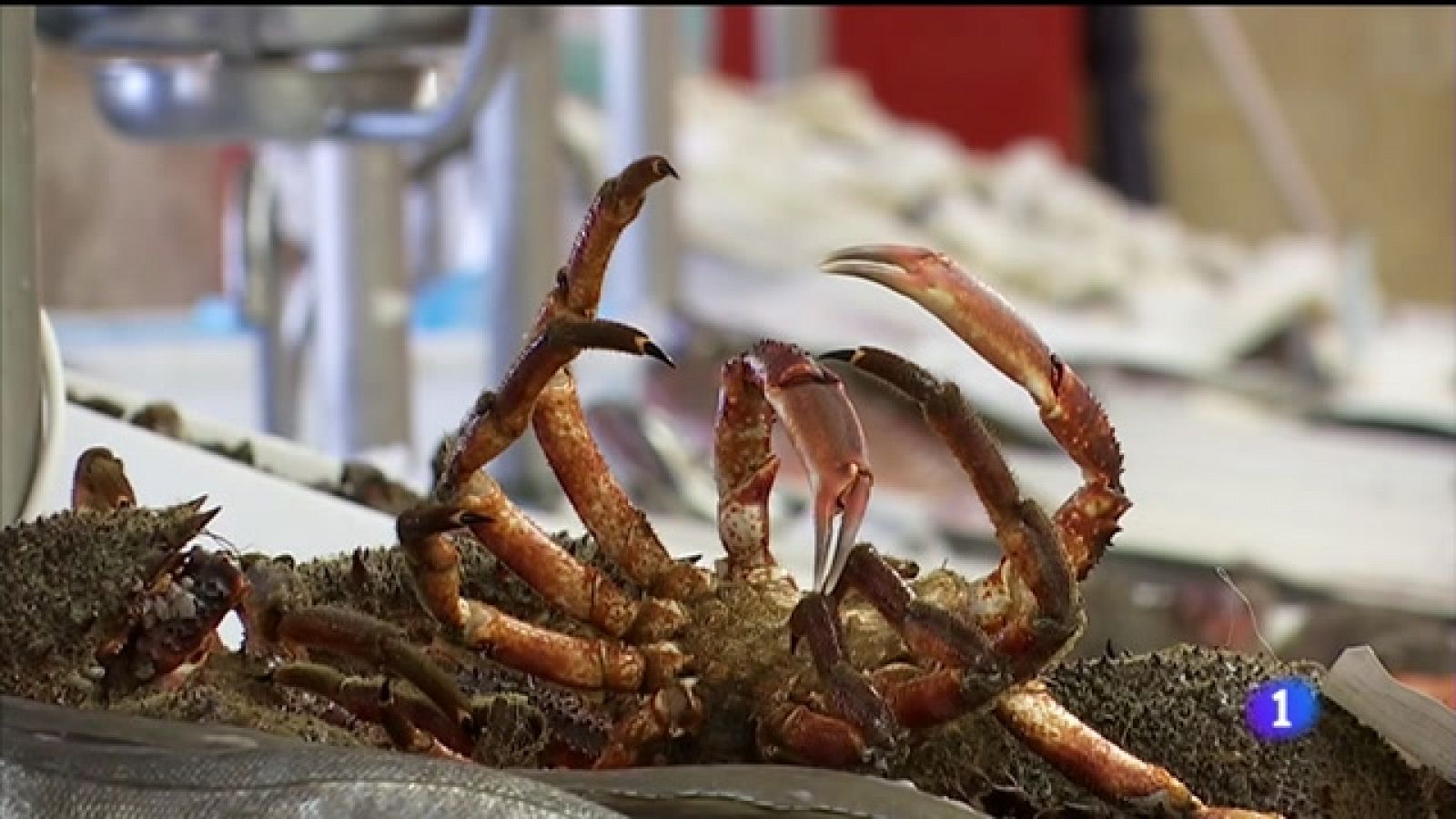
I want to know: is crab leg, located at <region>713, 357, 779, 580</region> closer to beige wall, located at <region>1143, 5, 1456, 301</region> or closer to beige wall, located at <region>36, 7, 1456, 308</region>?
beige wall, located at <region>36, 7, 1456, 308</region>

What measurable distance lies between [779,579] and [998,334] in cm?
7

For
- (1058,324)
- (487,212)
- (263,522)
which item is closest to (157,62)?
(487,212)

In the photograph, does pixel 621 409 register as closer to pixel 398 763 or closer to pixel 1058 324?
pixel 1058 324

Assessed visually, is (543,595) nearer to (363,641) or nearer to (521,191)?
(363,641)

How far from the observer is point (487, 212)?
1548 millimetres

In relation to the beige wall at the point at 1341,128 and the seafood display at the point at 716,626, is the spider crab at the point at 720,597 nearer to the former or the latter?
the seafood display at the point at 716,626

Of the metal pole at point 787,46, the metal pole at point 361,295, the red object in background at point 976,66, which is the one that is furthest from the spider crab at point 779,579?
the red object in background at point 976,66

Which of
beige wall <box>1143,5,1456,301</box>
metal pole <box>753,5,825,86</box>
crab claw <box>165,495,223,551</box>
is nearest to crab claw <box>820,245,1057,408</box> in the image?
crab claw <box>165,495,223,551</box>

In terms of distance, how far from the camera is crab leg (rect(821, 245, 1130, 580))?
39cm

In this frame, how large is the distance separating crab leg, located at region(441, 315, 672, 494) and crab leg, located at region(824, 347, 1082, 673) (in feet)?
0.13

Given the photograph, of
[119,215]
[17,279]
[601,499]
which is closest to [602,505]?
[601,499]

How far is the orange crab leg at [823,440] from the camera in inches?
14.9

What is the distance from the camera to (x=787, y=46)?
9.76ft

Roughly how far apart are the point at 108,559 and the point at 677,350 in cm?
150
